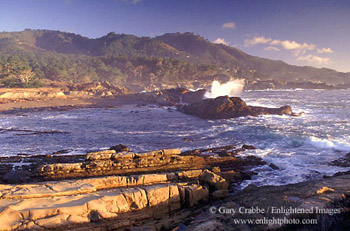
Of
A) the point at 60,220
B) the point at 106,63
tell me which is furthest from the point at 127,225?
the point at 106,63

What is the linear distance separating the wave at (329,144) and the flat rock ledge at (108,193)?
399 inches

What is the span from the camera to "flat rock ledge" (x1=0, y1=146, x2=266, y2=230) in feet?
24.0

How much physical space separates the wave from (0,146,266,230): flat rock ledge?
399 inches

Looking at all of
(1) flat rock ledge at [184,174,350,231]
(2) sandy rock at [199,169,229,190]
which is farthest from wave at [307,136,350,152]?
(2) sandy rock at [199,169,229,190]

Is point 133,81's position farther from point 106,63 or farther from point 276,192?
point 276,192

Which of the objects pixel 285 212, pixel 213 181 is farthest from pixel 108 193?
pixel 285 212

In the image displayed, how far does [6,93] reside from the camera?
54031 mm

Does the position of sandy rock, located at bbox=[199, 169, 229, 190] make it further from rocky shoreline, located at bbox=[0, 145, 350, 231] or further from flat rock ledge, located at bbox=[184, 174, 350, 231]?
flat rock ledge, located at bbox=[184, 174, 350, 231]

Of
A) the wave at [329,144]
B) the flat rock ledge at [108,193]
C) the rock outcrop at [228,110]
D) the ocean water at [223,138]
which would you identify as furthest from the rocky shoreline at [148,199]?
the rock outcrop at [228,110]

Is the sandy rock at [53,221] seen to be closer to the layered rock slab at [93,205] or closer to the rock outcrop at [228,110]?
the layered rock slab at [93,205]

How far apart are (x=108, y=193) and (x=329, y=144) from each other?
1966 centimetres

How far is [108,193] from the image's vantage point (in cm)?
887

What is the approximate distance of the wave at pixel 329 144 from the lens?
19419 millimetres

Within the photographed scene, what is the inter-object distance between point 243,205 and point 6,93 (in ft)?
205
